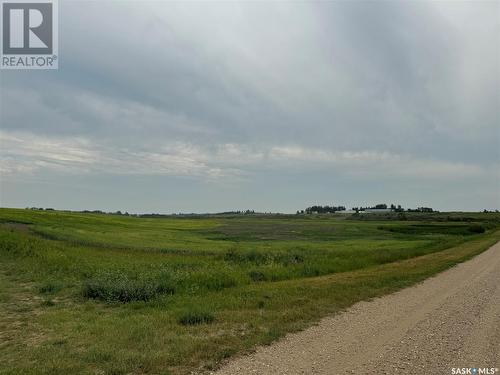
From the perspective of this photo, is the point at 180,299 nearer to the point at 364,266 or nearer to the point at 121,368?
the point at 121,368

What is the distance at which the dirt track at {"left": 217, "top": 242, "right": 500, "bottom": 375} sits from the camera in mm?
6969

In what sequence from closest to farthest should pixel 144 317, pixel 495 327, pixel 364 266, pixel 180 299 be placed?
pixel 495 327
pixel 144 317
pixel 180 299
pixel 364 266

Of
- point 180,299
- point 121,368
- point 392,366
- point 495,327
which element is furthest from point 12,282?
point 495,327

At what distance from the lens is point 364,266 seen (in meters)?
23.9

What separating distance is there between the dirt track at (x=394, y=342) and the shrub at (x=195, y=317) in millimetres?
2418

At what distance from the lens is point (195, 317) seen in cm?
1012

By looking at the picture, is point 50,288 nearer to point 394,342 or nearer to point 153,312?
point 153,312

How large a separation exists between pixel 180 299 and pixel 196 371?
6112 mm

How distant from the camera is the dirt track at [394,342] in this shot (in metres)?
6.97

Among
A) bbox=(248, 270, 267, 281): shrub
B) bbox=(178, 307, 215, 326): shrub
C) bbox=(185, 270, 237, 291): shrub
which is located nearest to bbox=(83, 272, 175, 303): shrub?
bbox=(185, 270, 237, 291): shrub

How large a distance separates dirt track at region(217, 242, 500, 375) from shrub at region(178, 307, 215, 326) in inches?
95.2

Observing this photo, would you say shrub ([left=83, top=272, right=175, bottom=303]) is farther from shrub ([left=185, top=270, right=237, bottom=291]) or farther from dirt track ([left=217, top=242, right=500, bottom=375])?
dirt track ([left=217, top=242, right=500, bottom=375])

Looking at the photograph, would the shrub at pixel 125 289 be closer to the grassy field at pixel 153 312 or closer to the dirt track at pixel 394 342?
the grassy field at pixel 153 312

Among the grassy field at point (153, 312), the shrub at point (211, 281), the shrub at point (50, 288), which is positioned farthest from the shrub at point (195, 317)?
the shrub at point (50, 288)
